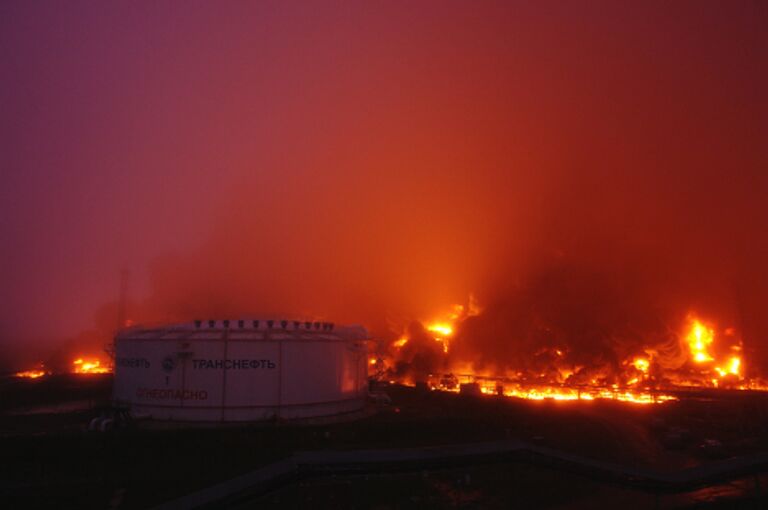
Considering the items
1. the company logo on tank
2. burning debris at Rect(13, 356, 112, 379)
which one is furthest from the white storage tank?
burning debris at Rect(13, 356, 112, 379)

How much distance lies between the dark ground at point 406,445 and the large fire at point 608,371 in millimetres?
13419

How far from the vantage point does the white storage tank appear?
3183 centimetres

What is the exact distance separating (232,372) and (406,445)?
1246cm

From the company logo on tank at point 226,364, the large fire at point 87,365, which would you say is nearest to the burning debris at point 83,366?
the large fire at point 87,365

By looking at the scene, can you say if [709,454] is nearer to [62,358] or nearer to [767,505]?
[767,505]

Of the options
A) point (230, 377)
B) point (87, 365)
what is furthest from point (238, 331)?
point (87, 365)

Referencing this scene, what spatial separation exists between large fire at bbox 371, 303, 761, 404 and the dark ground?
13.4 metres

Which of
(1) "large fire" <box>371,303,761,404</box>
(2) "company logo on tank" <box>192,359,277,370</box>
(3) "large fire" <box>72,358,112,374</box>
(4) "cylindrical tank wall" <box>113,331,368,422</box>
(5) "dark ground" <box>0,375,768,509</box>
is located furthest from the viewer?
(3) "large fire" <box>72,358,112,374</box>

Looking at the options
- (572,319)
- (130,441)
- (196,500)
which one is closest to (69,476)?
(130,441)

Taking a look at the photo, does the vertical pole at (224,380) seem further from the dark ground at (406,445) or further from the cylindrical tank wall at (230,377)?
the dark ground at (406,445)

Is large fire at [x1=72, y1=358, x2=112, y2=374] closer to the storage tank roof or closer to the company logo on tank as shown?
the storage tank roof

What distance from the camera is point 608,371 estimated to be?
57.1 meters

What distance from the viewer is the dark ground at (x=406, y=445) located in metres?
16.3

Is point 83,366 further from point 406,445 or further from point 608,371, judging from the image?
point 608,371
